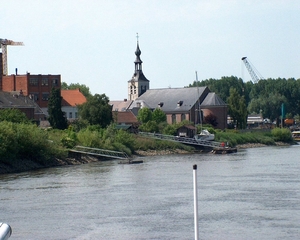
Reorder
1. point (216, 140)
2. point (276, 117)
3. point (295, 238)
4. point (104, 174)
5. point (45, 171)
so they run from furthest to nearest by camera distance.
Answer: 1. point (276, 117)
2. point (216, 140)
3. point (45, 171)
4. point (104, 174)
5. point (295, 238)

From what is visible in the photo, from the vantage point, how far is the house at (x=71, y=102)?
309 feet

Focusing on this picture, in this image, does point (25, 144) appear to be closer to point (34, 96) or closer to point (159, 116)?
point (34, 96)

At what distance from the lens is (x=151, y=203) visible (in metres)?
31.4

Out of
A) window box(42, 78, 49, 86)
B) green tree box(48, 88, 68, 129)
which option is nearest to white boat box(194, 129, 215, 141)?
green tree box(48, 88, 68, 129)

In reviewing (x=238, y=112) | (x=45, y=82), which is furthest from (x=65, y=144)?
(x=238, y=112)

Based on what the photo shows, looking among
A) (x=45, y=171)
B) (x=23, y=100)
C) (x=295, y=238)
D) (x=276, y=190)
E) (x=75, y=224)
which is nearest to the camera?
(x=295, y=238)

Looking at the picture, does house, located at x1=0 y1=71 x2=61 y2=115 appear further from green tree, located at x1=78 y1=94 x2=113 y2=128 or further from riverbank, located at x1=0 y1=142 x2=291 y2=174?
riverbank, located at x1=0 y1=142 x2=291 y2=174

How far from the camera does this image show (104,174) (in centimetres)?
4691

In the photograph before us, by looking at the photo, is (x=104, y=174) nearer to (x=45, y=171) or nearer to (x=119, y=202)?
(x=45, y=171)

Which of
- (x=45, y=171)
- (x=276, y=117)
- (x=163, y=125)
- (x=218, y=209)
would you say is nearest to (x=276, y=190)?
(x=218, y=209)

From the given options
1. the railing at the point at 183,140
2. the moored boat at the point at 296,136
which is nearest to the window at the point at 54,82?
the railing at the point at 183,140

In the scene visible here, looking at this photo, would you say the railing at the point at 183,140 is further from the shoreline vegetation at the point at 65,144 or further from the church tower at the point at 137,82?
the church tower at the point at 137,82

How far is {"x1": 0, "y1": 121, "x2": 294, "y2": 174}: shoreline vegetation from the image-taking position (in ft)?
170

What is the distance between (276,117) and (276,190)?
101 meters
